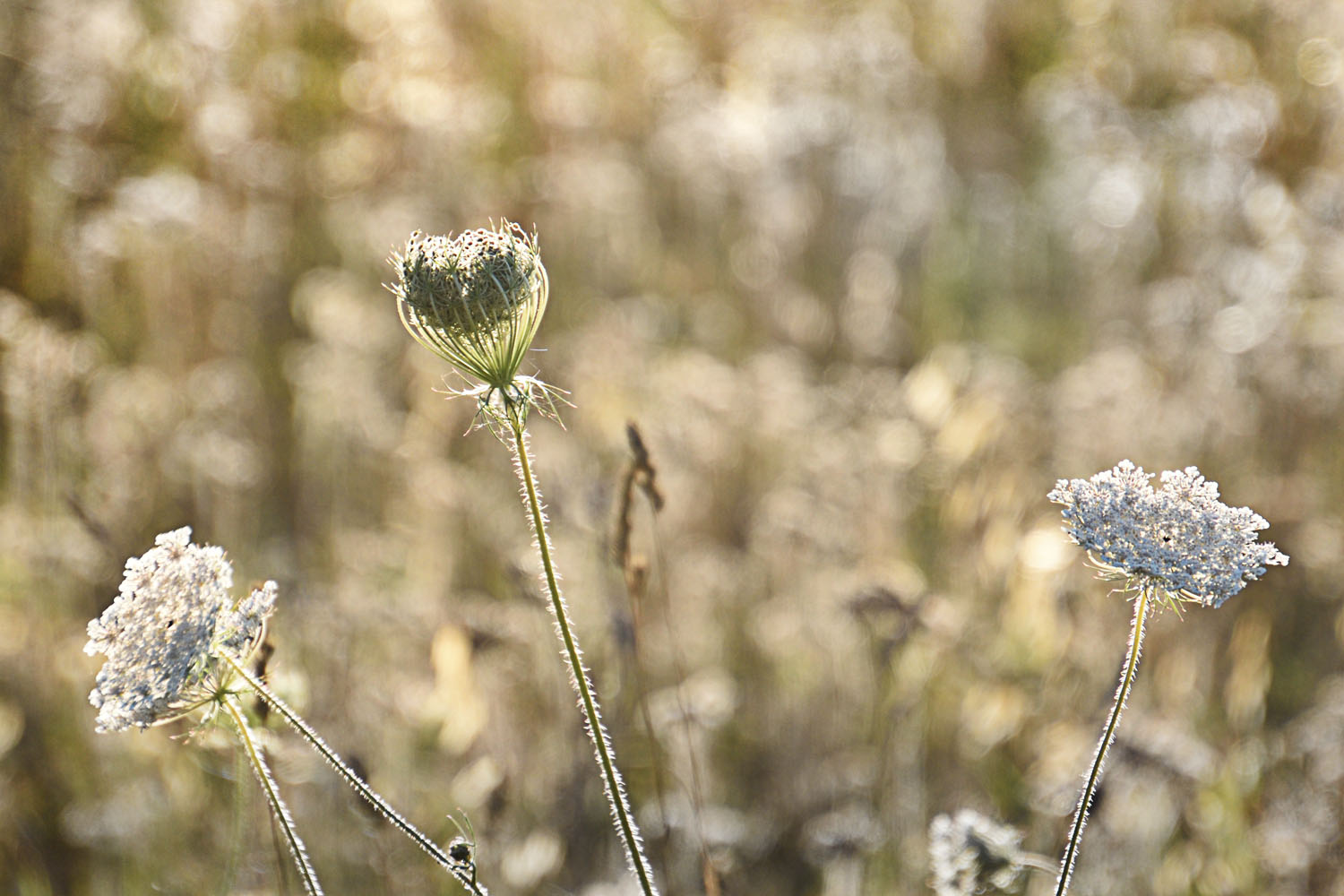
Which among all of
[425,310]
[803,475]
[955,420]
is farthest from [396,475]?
[425,310]

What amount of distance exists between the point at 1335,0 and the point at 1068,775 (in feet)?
18.8

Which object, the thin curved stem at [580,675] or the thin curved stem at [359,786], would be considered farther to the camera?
the thin curved stem at [580,675]

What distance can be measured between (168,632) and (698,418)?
3040 mm

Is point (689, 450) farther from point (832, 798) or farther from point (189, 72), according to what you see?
point (189, 72)

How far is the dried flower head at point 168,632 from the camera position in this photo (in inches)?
50.9

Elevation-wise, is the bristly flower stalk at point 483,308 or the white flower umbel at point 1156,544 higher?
the white flower umbel at point 1156,544

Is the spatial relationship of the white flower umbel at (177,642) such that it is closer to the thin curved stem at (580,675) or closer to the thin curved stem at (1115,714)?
the thin curved stem at (580,675)

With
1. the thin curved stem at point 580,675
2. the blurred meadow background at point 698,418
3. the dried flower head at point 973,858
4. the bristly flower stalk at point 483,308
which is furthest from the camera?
the blurred meadow background at point 698,418

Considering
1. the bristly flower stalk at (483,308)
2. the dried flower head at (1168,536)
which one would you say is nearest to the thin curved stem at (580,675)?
the bristly flower stalk at (483,308)

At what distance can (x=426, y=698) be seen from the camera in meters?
3.02

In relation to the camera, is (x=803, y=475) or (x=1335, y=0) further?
(x=1335, y=0)

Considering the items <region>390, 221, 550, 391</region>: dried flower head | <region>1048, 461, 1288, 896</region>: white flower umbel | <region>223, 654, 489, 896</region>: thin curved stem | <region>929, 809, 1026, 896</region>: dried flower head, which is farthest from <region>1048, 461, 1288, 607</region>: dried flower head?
<region>223, 654, 489, 896</region>: thin curved stem

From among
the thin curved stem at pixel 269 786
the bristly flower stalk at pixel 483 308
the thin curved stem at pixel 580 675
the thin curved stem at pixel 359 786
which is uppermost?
the bristly flower stalk at pixel 483 308

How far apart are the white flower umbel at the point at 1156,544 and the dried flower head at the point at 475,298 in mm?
749
